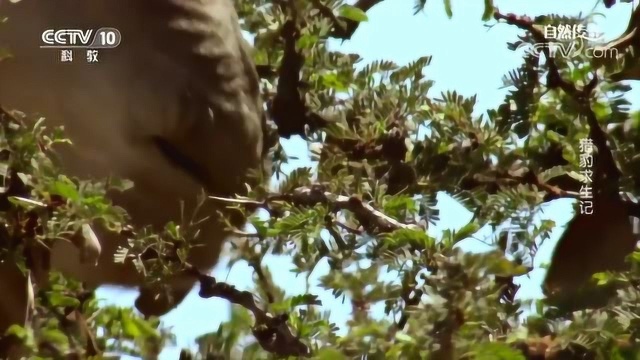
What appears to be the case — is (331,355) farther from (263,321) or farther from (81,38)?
(81,38)

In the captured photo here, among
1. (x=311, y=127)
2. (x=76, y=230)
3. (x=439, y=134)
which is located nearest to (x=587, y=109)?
(x=439, y=134)

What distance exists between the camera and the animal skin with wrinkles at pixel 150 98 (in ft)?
2.35

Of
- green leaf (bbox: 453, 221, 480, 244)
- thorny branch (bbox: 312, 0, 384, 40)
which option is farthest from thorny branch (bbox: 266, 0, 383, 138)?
green leaf (bbox: 453, 221, 480, 244)

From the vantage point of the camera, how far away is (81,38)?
0.72 meters

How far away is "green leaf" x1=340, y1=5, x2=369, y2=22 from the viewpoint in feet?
2.39

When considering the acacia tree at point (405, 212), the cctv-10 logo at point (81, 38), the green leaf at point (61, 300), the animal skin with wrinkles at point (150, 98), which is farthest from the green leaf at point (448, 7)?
the green leaf at point (61, 300)

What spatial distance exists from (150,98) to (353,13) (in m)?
0.21

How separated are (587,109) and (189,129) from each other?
364 millimetres

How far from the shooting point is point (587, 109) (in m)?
0.63

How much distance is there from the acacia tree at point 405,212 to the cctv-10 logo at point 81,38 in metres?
0.15

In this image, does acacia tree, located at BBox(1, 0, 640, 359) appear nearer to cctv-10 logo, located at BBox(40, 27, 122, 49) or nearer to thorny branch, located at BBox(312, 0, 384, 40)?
thorny branch, located at BBox(312, 0, 384, 40)

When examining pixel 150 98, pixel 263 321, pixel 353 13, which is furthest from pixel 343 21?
pixel 263 321

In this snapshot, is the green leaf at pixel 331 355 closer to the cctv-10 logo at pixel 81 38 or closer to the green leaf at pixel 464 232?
the green leaf at pixel 464 232

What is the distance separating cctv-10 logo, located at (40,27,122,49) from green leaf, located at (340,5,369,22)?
0.71ft
